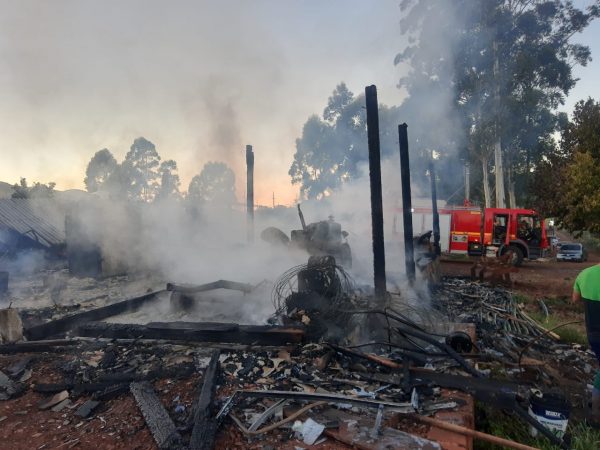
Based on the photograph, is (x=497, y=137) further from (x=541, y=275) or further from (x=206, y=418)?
(x=206, y=418)

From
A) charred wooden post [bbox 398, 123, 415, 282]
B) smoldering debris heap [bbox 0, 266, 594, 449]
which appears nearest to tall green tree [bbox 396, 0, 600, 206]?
charred wooden post [bbox 398, 123, 415, 282]

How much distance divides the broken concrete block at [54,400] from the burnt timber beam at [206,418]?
1.57m

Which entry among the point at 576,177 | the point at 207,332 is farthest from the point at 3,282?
the point at 576,177

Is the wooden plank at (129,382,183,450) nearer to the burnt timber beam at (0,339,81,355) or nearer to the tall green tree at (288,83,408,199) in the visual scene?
the burnt timber beam at (0,339,81,355)

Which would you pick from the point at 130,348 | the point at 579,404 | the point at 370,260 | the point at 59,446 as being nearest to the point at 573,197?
the point at 370,260

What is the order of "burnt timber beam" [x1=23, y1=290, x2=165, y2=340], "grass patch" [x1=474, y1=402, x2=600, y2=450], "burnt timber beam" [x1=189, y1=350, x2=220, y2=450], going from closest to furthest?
"burnt timber beam" [x1=189, y1=350, x2=220, y2=450], "grass patch" [x1=474, y1=402, x2=600, y2=450], "burnt timber beam" [x1=23, y1=290, x2=165, y2=340]

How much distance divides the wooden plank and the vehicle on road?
71.3 ft

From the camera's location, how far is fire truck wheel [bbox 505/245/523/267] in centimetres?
1677

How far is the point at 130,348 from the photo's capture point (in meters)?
5.57

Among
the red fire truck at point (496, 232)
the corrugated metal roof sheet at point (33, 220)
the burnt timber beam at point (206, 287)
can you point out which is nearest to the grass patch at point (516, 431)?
the burnt timber beam at point (206, 287)

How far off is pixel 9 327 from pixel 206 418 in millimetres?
4243

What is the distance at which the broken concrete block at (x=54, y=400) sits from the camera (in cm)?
410

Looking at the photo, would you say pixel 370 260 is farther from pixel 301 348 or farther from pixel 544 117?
pixel 544 117

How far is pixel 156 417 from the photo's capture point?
3.61 meters
